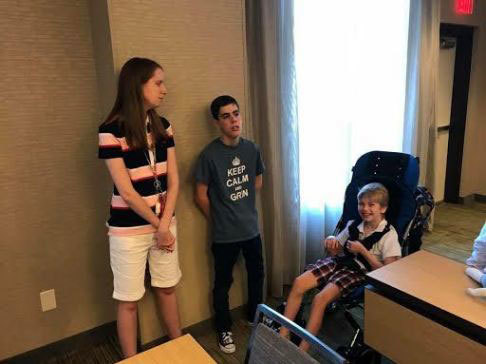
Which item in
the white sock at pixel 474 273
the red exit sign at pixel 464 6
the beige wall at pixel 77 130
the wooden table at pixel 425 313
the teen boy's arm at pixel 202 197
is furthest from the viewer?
the red exit sign at pixel 464 6

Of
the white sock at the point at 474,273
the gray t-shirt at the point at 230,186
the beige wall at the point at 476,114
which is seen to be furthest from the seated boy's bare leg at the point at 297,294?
the beige wall at the point at 476,114

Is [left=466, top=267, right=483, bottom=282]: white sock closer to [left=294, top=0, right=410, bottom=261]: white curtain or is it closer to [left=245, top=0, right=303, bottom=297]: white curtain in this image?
[left=245, top=0, right=303, bottom=297]: white curtain

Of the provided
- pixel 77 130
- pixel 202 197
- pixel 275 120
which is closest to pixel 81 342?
pixel 202 197

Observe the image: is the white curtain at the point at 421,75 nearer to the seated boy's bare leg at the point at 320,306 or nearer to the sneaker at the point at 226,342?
the seated boy's bare leg at the point at 320,306

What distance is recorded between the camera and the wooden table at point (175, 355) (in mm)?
1101

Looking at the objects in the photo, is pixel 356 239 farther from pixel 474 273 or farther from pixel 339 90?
pixel 339 90

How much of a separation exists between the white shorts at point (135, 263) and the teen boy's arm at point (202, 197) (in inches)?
9.8

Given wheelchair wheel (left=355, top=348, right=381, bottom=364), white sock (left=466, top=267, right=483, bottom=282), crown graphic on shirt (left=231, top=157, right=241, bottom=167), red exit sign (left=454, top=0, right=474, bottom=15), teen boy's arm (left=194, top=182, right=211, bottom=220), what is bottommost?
wheelchair wheel (left=355, top=348, right=381, bottom=364)

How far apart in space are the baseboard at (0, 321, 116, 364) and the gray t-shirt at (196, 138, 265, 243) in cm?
90

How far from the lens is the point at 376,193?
6.80ft

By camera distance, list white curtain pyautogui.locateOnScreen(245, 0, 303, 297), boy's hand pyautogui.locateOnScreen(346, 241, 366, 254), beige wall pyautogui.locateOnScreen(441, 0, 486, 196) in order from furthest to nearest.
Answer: beige wall pyautogui.locateOnScreen(441, 0, 486, 196), white curtain pyautogui.locateOnScreen(245, 0, 303, 297), boy's hand pyautogui.locateOnScreen(346, 241, 366, 254)

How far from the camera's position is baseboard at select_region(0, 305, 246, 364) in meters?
2.16

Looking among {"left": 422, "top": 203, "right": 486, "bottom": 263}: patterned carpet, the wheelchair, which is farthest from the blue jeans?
{"left": 422, "top": 203, "right": 486, "bottom": 263}: patterned carpet

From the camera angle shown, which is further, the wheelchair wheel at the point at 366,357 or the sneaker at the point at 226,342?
the sneaker at the point at 226,342
